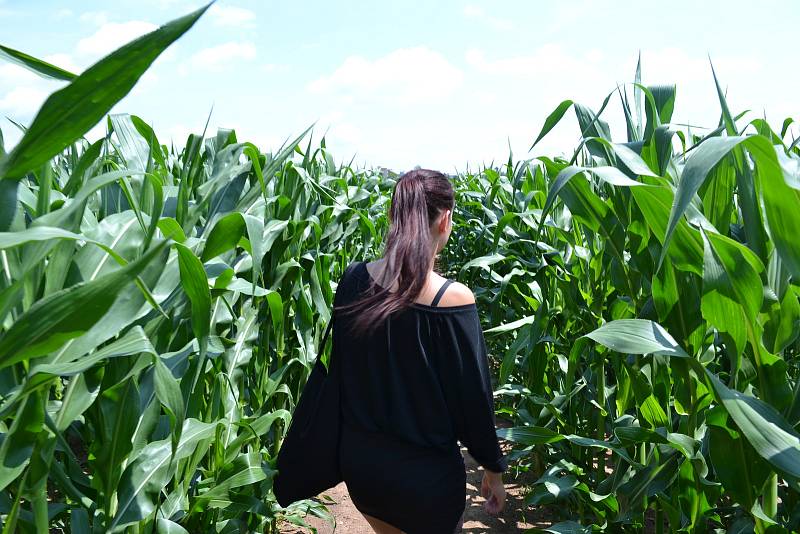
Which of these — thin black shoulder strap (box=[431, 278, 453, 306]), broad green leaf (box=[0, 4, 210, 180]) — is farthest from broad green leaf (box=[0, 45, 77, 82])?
thin black shoulder strap (box=[431, 278, 453, 306])

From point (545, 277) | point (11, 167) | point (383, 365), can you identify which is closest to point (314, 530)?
point (383, 365)

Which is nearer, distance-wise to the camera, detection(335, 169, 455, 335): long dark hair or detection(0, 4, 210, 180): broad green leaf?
detection(0, 4, 210, 180): broad green leaf

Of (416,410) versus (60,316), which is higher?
(60,316)

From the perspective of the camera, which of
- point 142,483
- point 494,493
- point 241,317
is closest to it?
point 142,483

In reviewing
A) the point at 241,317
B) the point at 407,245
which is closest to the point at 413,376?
the point at 407,245

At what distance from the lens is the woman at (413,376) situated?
1822mm

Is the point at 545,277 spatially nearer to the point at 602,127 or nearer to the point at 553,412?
the point at 553,412

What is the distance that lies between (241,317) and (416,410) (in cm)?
83

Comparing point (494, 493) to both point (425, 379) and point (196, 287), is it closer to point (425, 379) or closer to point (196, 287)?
point (425, 379)

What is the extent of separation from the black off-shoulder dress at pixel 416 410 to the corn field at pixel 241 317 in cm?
31

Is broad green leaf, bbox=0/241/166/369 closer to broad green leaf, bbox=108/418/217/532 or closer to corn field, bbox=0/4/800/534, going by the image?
corn field, bbox=0/4/800/534

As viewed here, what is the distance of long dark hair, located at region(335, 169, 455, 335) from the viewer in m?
1.80

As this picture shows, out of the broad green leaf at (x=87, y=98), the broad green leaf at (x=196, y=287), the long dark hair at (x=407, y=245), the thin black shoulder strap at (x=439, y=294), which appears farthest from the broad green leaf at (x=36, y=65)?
the thin black shoulder strap at (x=439, y=294)

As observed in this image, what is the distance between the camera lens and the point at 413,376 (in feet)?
6.13
